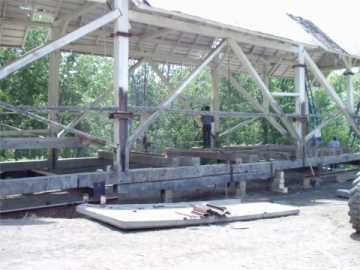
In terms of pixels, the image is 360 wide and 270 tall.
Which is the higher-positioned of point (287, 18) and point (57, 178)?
point (287, 18)

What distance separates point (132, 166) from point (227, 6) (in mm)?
4369

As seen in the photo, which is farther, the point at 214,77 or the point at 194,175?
the point at 214,77

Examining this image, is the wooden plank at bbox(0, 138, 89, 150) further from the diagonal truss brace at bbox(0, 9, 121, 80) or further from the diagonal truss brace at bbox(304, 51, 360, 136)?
the diagonal truss brace at bbox(304, 51, 360, 136)

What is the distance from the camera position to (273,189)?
37.8 ft

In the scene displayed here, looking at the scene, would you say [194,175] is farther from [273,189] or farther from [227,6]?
[227,6]

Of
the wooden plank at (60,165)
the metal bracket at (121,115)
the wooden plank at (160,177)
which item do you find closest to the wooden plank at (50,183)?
the wooden plank at (160,177)

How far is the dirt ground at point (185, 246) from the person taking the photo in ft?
15.0

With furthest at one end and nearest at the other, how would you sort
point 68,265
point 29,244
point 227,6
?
1. point 227,6
2. point 29,244
3. point 68,265

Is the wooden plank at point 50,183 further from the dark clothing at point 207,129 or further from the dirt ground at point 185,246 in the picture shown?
the dark clothing at point 207,129

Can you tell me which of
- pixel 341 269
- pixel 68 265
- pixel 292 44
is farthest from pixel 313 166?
pixel 68 265

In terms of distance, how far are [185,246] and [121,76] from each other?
394cm

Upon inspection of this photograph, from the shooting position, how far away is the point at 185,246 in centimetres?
532

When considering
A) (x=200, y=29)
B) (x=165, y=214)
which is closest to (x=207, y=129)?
(x=200, y=29)

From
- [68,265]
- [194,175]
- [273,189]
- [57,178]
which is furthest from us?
[273,189]
